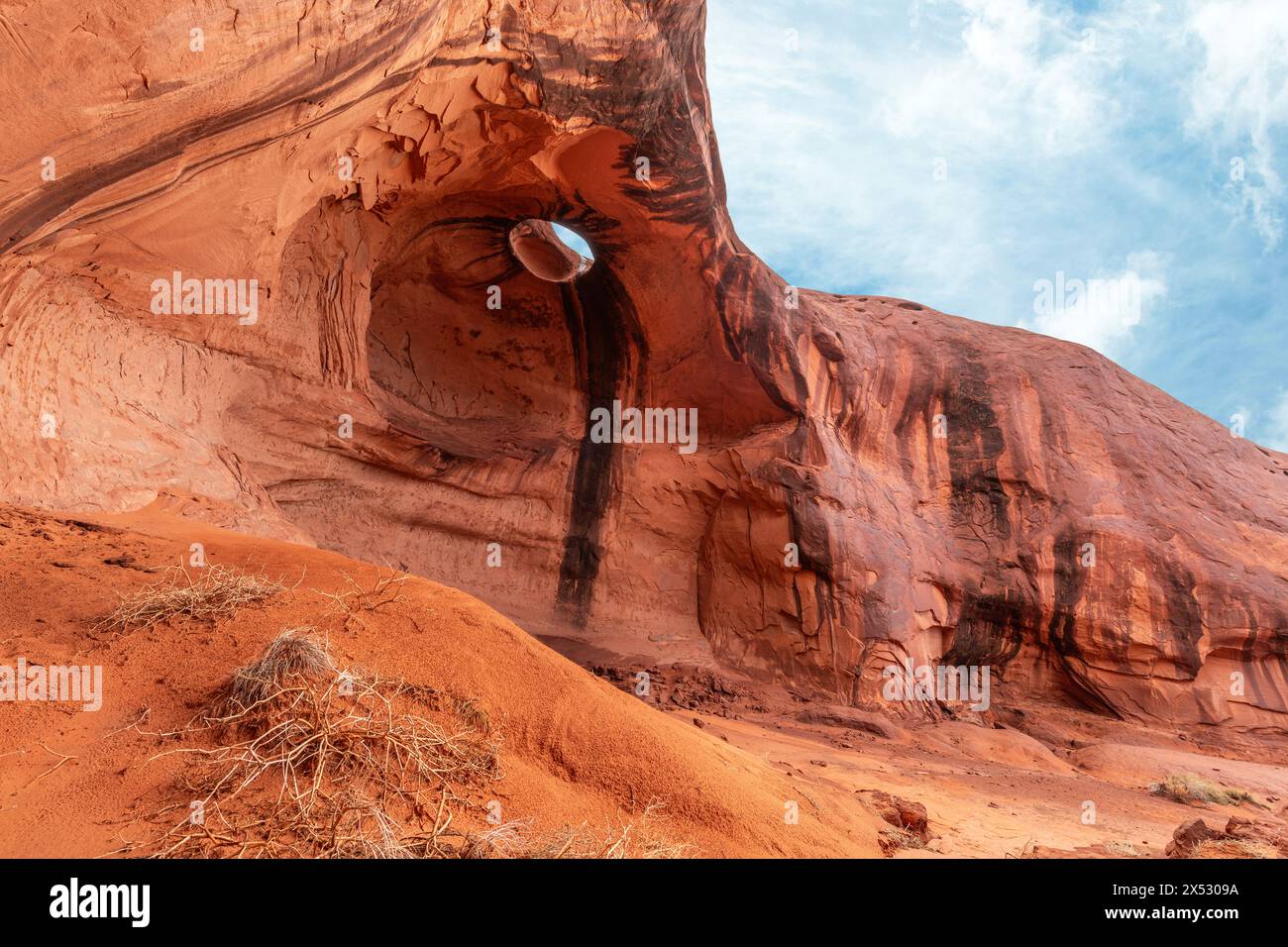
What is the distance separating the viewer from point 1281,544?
1169 cm

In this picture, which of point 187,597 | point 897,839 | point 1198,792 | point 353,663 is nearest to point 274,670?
point 353,663

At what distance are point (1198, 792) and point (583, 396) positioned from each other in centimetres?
786

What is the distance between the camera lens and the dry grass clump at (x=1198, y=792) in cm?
725

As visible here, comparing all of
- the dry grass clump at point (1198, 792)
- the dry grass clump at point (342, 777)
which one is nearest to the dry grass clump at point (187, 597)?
the dry grass clump at point (342, 777)

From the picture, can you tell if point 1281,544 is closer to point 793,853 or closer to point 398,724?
point 793,853

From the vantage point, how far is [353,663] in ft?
10.5

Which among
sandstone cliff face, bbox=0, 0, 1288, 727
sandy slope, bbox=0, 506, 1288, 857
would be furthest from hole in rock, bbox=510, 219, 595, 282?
sandy slope, bbox=0, 506, 1288, 857

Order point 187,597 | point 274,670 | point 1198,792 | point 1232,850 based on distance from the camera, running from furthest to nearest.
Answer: point 1198,792, point 1232,850, point 187,597, point 274,670

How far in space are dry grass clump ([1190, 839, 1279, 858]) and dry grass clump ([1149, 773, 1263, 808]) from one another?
132 inches

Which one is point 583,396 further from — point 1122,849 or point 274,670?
point 274,670

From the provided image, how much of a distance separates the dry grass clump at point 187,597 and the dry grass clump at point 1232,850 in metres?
4.55

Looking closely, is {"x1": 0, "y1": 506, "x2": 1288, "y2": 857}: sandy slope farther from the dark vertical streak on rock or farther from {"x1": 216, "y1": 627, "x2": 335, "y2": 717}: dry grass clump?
the dark vertical streak on rock

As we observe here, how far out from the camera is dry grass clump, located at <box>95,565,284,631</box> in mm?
3344
